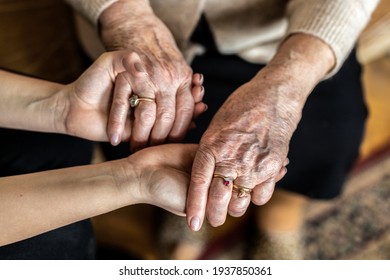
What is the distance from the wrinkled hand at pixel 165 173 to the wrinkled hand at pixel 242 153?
0.03m

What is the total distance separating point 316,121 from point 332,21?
0.23 m

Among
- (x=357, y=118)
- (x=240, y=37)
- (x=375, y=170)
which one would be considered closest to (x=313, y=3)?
(x=240, y=37)

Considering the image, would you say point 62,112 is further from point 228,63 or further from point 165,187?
point 228,63

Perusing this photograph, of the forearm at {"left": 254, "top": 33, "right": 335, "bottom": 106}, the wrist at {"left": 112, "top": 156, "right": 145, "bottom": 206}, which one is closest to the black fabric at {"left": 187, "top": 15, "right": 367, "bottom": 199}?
the forearm at {"left": 254, "top": 33, "right": 335, "bottom": 106}

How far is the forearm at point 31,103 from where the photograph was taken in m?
0.81

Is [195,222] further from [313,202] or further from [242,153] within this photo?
[313,202]

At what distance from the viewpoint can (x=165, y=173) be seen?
0.70 meters

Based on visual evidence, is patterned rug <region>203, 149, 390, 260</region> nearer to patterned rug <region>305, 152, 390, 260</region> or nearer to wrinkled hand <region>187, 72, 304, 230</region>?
patterned rug <region>305, 152, 390, 260</region>

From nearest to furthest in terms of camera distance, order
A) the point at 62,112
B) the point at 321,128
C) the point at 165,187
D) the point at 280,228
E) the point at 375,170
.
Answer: the point at 165,187 < the point at 62,112 < the point at 321,128 < the point at 280,228 < the point at 375,170

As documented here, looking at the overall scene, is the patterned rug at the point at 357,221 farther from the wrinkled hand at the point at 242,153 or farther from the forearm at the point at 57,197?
the forearm at the point at 57,197

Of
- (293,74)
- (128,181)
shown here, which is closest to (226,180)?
(128,181)

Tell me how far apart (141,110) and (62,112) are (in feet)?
0.51
